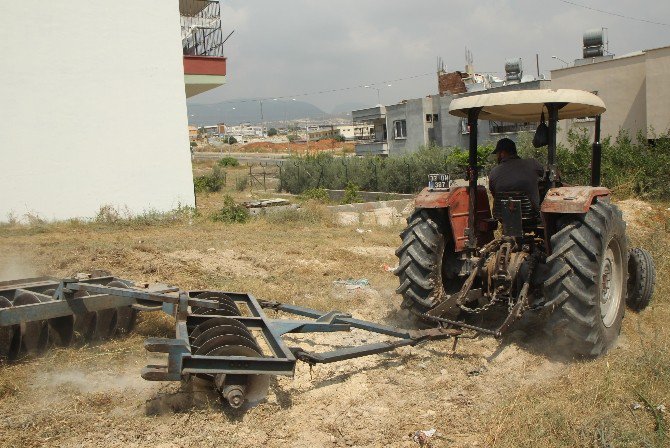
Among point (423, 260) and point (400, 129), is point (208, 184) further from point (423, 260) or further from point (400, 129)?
point (423, 260)

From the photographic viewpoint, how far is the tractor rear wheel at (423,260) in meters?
5.68

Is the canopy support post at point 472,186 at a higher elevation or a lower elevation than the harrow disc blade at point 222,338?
higher

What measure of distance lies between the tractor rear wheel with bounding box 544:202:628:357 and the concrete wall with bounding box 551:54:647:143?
1862 cm

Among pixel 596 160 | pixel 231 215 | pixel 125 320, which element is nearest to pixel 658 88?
pixel 231 215

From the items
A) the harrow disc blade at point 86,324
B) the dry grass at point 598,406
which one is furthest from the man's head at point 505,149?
the harrow disc blade at point 86,324

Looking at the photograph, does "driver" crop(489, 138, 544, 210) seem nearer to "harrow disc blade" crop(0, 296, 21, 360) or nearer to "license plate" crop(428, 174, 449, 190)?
"license plate" crop(428, 174, 449, 190)

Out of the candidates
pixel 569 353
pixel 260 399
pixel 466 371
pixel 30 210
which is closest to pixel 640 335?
pixel 569 353

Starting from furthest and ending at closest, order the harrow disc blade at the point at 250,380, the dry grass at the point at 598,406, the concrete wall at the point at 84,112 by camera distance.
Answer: the concrete wall at the point at 84,112 → the harrow disc blade at the point at 250,380 → the dry grass at the point at 598,406

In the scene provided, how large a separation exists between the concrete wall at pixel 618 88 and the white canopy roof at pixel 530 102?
692 inches

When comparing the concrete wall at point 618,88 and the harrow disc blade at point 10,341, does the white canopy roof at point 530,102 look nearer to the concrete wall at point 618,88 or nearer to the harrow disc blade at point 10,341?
the harrow disc blade at point 10,341

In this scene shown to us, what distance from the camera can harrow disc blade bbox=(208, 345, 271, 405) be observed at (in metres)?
4.18

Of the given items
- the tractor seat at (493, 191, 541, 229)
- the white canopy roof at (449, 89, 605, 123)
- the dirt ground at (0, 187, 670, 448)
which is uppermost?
the white canopy roof at (449, 89, 605, 123)

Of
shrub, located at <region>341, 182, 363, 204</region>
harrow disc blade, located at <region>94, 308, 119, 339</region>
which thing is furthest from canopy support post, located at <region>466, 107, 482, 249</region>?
shrub, located at <region>341, 182, 363, 204</region>

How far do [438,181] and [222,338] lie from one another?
2.66 meters
